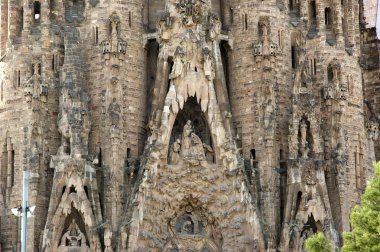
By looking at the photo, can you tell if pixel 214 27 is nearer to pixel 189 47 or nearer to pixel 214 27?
pixel 214 27

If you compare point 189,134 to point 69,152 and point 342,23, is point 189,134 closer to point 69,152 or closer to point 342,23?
point 69,152

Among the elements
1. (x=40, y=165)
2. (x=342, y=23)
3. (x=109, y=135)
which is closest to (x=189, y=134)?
(x=109, y=135)

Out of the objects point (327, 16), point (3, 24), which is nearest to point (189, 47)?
point (327, 16)

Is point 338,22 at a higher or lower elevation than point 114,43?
higher

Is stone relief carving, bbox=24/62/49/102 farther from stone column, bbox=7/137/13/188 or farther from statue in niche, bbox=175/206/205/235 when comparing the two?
statue in niche, bbox=175/206/205/235

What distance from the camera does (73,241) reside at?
31203mm

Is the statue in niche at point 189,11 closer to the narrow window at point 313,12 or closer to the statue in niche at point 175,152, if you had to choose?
the statue in niche at point 175,152

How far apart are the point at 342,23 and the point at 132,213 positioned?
1099 centimetres

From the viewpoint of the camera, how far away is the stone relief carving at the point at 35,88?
106 ft

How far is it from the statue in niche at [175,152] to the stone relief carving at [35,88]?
4.62 m

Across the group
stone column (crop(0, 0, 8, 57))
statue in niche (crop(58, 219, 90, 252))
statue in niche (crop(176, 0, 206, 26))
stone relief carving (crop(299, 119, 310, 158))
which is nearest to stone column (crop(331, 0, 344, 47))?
stone relief carving (crop(299, 119, 310, 158))

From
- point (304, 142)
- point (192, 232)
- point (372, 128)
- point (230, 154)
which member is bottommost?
point (192, 232)

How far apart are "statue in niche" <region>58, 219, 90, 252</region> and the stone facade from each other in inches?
1.8

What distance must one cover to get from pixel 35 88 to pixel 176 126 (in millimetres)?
5040
